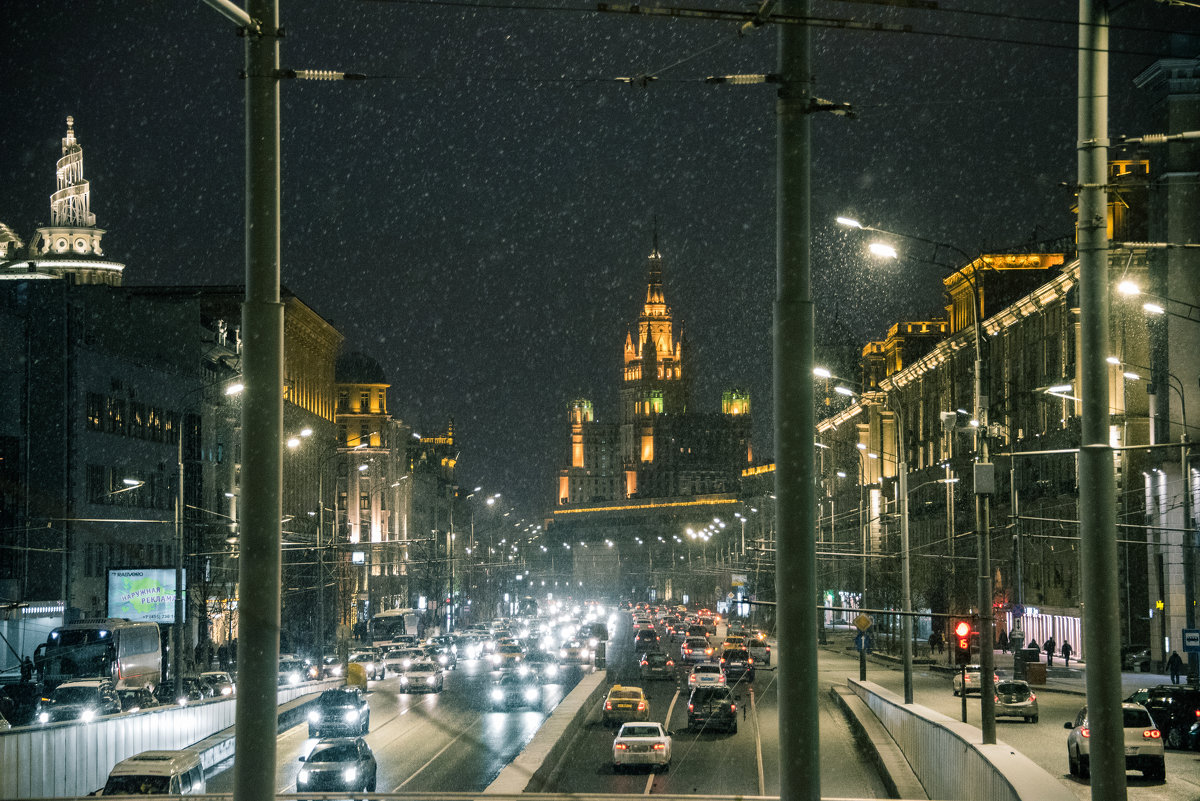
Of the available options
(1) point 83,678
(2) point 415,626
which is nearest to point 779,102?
(1) point 83,678

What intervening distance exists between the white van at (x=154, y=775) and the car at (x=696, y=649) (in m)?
49.4

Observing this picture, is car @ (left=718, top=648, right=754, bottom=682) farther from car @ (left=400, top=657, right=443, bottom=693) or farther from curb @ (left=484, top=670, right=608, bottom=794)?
car @ (left=400, top=657, right=443, bottom=693)

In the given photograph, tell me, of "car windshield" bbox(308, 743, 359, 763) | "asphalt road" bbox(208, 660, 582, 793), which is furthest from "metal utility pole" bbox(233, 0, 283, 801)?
"car windshield" bbox(308, 743, 359, 763)

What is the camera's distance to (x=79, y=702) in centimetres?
4278

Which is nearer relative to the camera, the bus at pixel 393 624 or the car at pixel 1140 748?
the car at pixel 1140 748

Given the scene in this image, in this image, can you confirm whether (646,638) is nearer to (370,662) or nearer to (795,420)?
(370,662)

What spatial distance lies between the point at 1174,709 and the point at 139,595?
40.4 m

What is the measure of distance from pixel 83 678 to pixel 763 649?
3516cm

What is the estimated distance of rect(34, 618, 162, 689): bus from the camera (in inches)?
1984

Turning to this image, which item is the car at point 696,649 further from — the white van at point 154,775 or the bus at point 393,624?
the white van at point 154,775

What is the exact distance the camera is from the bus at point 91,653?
50.4 m

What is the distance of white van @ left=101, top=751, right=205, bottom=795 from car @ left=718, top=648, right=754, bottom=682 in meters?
36.9

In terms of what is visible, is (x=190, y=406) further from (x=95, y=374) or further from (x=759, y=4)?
(x=759, y=4)

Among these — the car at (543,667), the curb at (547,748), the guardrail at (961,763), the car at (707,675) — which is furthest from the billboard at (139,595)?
the guardrail at (961,763)
